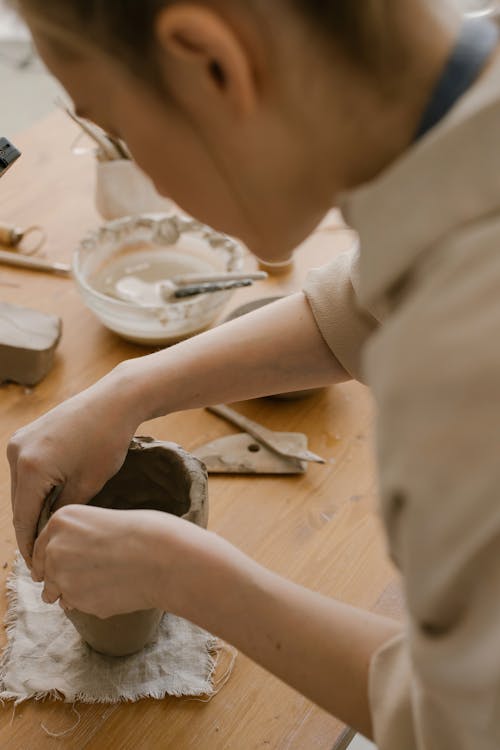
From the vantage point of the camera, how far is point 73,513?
0.65 metres

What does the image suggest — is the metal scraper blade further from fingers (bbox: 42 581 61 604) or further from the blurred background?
the blurred background

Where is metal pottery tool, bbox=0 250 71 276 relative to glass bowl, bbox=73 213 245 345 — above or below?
below

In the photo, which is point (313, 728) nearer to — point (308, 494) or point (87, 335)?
point (308, 494)

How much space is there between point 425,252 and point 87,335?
2.33 ft

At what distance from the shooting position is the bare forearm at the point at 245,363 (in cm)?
80

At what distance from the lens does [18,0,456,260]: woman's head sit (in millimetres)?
410

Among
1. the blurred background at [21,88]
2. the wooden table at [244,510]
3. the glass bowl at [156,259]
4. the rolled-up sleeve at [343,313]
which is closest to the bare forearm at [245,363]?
the rolled-up sleeve at [343,313]

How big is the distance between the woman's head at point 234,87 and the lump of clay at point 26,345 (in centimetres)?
50

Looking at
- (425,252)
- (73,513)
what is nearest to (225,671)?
(73,513)

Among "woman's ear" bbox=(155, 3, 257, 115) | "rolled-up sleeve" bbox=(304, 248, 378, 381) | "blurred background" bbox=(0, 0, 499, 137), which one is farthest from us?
"blurred background" bbox=(0, 0, 499, 137)

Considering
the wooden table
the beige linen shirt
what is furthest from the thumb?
the beige linen shirt

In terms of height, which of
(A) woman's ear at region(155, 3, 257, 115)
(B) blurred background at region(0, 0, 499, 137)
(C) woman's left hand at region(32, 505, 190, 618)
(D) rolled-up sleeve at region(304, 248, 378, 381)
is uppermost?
(A) woman's ear at region(155, 3, 257, 115)

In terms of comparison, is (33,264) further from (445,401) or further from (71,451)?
(445,401)

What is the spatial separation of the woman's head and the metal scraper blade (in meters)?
0.40
